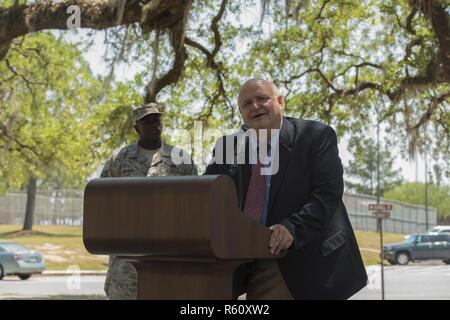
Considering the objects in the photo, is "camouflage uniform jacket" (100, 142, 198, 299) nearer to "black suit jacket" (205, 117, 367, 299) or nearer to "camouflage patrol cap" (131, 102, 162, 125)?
"camouflage patrol cap" (131, 102, 162, 125)

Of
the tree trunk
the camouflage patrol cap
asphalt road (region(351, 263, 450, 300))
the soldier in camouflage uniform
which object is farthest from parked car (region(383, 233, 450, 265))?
the camouflage patrol cap

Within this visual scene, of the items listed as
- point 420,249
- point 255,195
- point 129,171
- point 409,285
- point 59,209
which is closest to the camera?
point 255,195

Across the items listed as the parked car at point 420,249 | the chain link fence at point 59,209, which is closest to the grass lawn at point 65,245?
the parked car at point 420,249

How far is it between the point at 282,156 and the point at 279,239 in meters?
0.38

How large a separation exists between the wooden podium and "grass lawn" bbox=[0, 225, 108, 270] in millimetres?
25786

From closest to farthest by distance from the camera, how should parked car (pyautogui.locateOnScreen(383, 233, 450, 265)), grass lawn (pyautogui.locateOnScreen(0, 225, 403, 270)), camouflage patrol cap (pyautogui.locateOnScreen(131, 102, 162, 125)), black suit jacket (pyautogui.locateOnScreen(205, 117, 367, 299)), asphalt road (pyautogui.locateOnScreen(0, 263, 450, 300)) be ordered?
black suit jacket (pyautogui.locateOnScreen(205, 117, 367, 299)) < camouflage patrol cap (pyautogui.locateOnScreen(131, 102, 162, 125)) < asphalt road (pyautogui.locateOnScreen(0, 263, 450, 300)) < parked car (pyautogui.locateOnScreen(383, 233, 450, 265)) < grass lawn (pyautogui.locateOnScreen(0, 225, 403, 270))

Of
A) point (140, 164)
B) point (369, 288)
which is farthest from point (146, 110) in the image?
point (369, 288)

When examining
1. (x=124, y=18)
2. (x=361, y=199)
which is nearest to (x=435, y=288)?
(x=124, y=18)

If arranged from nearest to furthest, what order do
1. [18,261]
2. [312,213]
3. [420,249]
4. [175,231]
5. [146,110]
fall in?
[175,231] < [312,213] < [146,110] < [18,261] < [420,249]

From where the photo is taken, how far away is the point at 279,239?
7.43ft

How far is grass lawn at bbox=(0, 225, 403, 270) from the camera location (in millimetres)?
30438

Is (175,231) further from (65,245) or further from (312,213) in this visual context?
(65,245)

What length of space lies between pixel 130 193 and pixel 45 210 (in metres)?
50.0

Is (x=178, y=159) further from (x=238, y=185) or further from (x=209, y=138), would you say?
(x=209, y=138)
